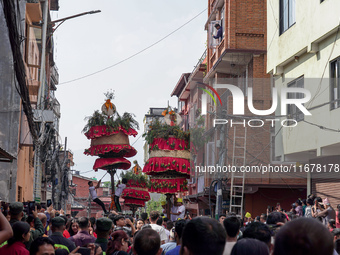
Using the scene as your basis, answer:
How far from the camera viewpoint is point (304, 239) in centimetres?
297

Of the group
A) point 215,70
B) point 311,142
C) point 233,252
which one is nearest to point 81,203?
point 215,70

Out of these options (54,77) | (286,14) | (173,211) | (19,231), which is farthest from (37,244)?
(54,77)

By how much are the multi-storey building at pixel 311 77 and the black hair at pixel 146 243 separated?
1202 cm

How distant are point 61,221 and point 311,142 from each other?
11.6 meters

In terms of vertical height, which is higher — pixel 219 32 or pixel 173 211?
pixel 219 32

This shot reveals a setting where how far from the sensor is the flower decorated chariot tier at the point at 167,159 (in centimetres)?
2188

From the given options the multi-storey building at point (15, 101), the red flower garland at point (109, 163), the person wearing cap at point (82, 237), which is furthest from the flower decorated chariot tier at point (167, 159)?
the person wearing cap at point (82, 237)

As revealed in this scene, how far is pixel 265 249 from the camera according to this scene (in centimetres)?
449

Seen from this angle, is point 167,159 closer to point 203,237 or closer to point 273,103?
point 273,103

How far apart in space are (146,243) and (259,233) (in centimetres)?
121

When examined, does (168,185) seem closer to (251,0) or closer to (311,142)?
(311,142)

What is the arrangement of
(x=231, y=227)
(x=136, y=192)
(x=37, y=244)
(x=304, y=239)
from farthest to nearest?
(x=136, y=192)
(x=231, y=227)
(x=37, y=244)
(x=304, y=239)

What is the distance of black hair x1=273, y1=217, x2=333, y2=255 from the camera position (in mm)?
2967

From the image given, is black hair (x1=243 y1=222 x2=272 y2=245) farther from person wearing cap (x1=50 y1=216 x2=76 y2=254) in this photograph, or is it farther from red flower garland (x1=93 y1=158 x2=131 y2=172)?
red flower garland (x1=93 y1=158 x2=131 y2=172)
